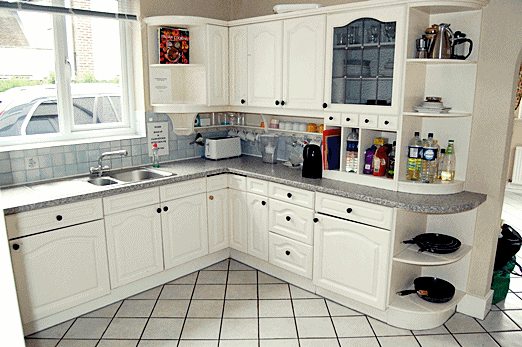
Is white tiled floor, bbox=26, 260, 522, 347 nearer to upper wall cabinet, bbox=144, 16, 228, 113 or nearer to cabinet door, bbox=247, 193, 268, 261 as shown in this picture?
cabinet door, bbox=247, 193, 268, 261

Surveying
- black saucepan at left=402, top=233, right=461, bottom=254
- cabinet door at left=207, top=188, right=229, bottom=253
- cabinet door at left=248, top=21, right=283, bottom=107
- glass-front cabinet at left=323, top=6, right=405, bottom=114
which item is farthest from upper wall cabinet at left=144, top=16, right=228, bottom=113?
black saucepan at left=402, top=233, right=461, bottom=254

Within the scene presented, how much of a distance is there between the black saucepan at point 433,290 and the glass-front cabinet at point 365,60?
1.27 metres

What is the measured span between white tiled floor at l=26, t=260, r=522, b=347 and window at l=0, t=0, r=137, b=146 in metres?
1.49

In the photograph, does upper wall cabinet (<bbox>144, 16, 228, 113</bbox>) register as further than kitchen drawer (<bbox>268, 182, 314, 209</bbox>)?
Yes

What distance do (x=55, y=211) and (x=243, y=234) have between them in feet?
5.15

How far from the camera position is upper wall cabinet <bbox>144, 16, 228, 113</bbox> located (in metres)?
3.59

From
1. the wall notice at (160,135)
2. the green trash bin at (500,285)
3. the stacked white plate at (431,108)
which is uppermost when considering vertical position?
the stacked white plate at (431,108)

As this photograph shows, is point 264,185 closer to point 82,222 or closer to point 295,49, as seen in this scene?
point 295,49

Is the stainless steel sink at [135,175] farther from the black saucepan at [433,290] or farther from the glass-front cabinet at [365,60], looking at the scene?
the black saucepan at [433,290]

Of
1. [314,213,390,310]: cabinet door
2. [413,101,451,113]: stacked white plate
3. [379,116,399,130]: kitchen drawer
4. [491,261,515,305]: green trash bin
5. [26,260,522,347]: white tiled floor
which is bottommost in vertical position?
[26,260,522,347]: white tiled floor

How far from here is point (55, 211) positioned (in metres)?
2.64

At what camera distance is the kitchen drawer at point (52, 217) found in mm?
2477

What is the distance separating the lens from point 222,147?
13.1 ft

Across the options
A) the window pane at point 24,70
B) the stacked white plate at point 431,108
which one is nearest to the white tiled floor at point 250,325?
the stacked white plate at point 431,108
